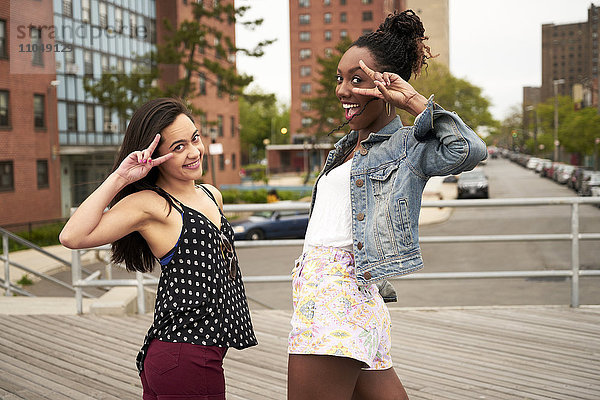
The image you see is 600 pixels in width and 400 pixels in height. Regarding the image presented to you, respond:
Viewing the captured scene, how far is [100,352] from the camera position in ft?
16.9

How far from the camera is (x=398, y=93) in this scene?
6.93 ft

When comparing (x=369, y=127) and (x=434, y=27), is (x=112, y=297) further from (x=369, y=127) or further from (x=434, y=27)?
(x=434, y=27)

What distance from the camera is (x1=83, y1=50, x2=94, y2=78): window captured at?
31797mm

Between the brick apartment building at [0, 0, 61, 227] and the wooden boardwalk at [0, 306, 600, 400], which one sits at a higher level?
the brick apartment building at [0, 0, 61, 227]

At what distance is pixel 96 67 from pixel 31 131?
6.84 metres

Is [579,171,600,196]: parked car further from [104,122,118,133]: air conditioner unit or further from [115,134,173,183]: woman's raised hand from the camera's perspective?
[115,134,173,183]: woman's raised hand

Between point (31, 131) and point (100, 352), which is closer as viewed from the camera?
point (100, 352)

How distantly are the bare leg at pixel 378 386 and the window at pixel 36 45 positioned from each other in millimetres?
25041

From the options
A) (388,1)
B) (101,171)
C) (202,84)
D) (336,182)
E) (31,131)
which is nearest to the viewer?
(336,182)

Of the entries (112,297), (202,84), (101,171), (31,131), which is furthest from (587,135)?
(112,297)

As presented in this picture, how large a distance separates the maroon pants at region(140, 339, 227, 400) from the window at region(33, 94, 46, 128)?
2743 centimetres

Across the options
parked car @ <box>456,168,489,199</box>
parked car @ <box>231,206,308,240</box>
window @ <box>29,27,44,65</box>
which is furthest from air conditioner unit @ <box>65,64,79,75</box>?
parked car @ <box>456,168,489,199</box>

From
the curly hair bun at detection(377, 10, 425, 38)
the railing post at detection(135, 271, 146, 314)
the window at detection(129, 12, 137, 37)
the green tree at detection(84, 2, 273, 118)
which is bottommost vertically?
the railing post at detection(135, 271, 146, 314)

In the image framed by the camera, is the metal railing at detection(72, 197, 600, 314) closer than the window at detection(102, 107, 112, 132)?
Yes
